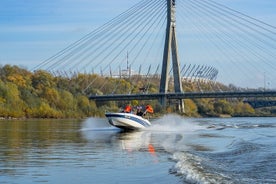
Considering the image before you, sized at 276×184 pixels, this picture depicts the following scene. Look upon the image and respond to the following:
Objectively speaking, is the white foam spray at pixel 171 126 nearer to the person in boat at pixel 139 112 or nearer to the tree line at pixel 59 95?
the person in boat at pixel 139 112

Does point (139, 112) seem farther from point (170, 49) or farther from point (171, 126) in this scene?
point (170, 49)

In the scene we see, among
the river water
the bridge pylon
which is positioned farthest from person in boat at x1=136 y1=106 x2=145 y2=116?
the bridge pylon

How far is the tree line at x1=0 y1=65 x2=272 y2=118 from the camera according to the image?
280ft

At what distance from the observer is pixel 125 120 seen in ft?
132

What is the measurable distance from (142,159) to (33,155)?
3.70m

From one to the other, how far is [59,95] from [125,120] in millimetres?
56393

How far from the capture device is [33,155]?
64.6ft

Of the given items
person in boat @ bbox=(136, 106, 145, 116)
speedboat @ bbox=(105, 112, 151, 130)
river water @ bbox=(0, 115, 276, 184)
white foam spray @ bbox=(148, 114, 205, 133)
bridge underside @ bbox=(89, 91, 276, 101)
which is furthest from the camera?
bridge underside @ bbox=(89, 91, 276, 101)

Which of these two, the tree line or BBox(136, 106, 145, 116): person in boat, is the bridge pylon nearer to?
the tree line

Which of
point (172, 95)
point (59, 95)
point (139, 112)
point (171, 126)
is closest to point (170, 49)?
point (172, 95)

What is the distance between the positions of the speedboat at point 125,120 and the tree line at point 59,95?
1650 inches

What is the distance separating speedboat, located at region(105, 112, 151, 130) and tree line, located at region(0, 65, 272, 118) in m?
41.9

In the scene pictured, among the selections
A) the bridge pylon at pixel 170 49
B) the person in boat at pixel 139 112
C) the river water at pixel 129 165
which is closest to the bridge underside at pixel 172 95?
the bridge pylon at pixel 170 49

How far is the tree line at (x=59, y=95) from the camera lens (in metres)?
85.4
